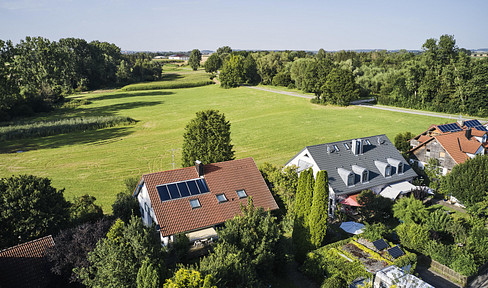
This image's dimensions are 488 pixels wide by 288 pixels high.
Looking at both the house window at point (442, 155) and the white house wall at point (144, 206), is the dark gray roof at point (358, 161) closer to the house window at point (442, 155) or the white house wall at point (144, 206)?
the house window at point (442, 155)

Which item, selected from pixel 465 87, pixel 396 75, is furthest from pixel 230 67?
pixel 465 87

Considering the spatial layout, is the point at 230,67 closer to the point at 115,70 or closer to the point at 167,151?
the point at 115,70

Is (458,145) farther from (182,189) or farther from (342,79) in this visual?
(342,79)

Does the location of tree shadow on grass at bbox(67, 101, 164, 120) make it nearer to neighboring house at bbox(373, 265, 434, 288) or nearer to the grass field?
the grass field

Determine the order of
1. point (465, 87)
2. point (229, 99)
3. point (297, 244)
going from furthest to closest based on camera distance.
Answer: point (229, 99) → point (465, 87) → point (297, 244)

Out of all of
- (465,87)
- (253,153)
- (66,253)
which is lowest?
(253,153)

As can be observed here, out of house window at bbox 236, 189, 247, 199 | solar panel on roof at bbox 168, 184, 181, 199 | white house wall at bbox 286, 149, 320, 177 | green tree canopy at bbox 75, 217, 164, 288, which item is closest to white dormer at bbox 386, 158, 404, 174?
white house wall at bbox 286, 149, 320, 177
